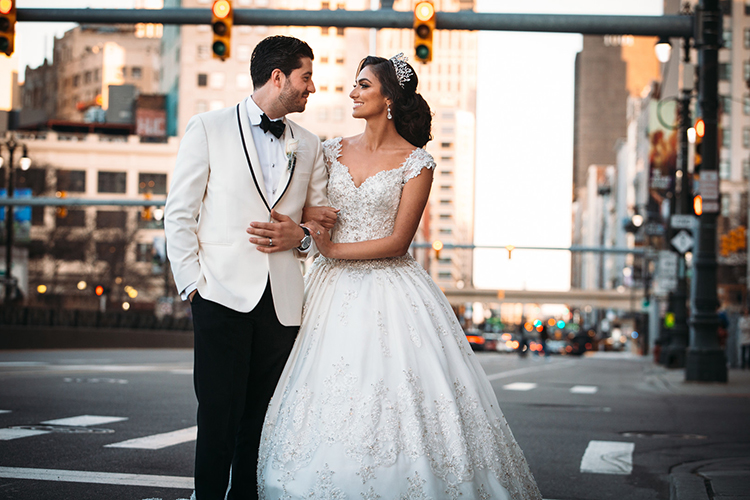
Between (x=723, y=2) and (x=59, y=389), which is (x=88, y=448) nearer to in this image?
(x=59, y=389)

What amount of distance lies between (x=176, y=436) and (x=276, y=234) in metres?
4.36

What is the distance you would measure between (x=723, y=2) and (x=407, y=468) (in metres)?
85.4

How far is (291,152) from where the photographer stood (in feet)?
15.2

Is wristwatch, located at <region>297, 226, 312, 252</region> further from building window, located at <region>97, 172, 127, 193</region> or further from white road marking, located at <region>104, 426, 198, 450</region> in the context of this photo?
building window, located at <region>97, 172, 127, 193</region>

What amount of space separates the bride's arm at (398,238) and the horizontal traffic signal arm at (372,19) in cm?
942

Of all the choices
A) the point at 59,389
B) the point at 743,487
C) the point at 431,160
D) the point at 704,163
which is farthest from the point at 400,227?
the point at 704,163

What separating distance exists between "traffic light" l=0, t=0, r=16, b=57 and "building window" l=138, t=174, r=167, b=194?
259 ft

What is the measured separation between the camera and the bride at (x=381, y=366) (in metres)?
4.29

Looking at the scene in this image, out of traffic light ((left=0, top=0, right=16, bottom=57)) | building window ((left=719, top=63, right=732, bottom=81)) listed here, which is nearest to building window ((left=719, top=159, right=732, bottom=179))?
Result: building window ((left=719, top=63, right=732, bottom=81))

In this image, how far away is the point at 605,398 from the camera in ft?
53.4

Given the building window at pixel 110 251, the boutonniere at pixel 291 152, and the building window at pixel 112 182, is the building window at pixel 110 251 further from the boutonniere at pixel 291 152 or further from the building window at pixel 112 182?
the boutonniere at pixel 291 152

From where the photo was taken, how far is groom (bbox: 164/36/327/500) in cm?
438

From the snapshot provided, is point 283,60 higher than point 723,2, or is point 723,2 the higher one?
point 723,2

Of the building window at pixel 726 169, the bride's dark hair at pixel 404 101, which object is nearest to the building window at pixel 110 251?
the building window at pixel 726 169
